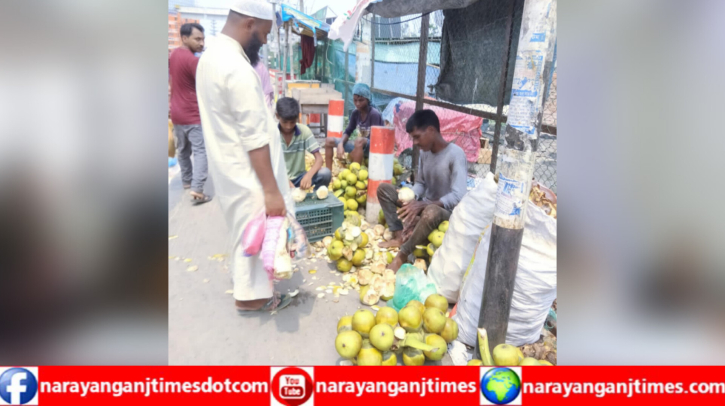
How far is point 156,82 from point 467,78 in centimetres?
390

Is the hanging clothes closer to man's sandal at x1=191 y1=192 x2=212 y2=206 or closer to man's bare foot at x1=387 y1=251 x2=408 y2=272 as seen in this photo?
man's sandal at x1=191 y1=192 x2=212 y2=206

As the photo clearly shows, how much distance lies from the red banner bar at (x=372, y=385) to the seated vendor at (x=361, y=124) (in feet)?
13.0

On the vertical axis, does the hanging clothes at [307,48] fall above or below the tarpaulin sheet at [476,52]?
above

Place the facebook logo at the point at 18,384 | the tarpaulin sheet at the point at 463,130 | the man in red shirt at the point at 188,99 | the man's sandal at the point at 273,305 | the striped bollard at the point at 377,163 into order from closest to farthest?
the facebook logo at the point at 18,384 < the man's sandal at the point at 273,305 < the striped bollard at the point at 377,163 < the man in red shirt at the point at 188,99 < the tarpaulin sheet at the point at 463,130

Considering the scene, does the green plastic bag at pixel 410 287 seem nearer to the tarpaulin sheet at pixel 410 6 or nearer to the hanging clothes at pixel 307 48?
the tarpaulin sheet at pixel 410 6

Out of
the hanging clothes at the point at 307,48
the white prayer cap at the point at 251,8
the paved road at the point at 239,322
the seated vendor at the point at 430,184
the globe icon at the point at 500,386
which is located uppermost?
the hanging clothes at the point at 307,48

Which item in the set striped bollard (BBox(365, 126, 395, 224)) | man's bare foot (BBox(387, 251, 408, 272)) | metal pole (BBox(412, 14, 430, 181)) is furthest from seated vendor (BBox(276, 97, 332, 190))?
metal pole (BBox(412, 14, 430, 181))

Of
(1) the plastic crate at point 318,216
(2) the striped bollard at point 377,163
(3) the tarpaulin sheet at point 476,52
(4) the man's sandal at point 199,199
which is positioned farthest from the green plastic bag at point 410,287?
(4) the man's sandal at point 199,199

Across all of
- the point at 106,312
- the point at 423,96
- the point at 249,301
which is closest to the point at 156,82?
the point at 106,312

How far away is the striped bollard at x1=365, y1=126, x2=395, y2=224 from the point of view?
169 inches

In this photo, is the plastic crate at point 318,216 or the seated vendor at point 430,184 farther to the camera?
the plastic crate at point 318,216

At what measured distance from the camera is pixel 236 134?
7.73 ft

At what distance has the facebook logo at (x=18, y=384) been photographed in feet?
4.34

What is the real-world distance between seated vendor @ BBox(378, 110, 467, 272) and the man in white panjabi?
1.24 m
